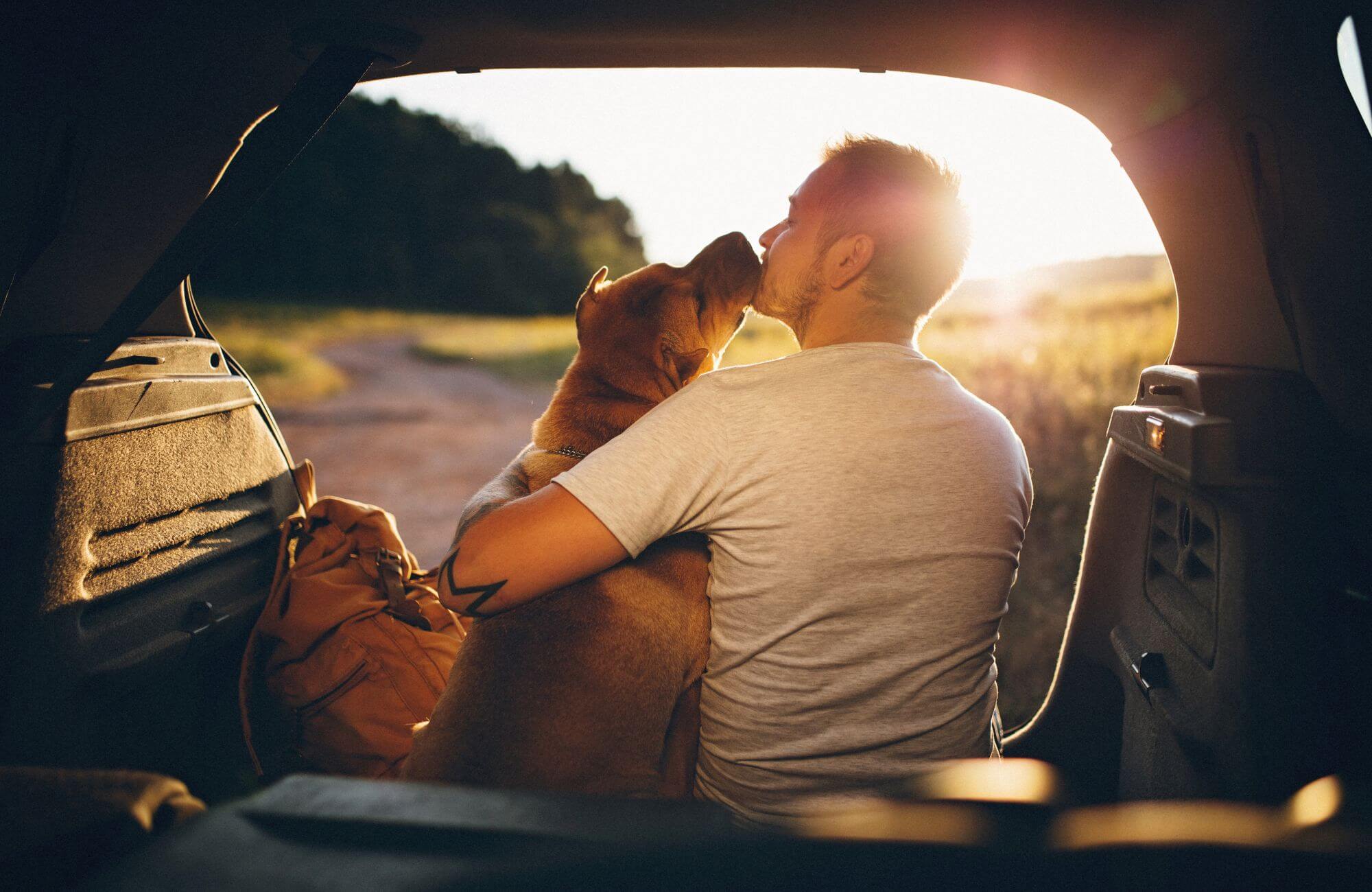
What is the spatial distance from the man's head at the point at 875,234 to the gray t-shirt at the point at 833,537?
0.23 meters

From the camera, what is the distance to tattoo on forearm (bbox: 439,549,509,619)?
1.33 m

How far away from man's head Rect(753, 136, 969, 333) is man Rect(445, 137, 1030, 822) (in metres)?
0.21

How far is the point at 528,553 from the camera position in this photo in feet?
4.28

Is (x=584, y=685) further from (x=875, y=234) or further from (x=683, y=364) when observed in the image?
(x=875, y=234)

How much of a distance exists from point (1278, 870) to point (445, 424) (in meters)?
12.0

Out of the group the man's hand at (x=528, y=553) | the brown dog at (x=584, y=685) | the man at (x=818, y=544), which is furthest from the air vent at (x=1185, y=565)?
the man's hand at (x=528, y=553)

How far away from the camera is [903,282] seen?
1.61 m

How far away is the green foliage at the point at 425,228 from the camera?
2391 cm

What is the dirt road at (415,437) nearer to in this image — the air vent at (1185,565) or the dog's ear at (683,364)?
the dog's ear at (683,364)

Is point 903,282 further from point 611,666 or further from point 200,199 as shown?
point 200,199

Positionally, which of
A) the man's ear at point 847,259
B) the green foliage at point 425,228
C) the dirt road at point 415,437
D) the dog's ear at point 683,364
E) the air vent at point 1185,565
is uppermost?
the green foliage at point 425,228

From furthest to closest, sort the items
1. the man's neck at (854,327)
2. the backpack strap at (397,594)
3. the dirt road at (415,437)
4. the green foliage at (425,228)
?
the green foliage at (425,228) < the dirt road at (415,437) < the backpack strap at (397,594) < the man's neck at (854,327)

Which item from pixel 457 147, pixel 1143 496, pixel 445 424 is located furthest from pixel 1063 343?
pixel 457 147

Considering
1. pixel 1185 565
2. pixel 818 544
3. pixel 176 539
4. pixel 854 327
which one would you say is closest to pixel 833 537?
pixel 818 544
